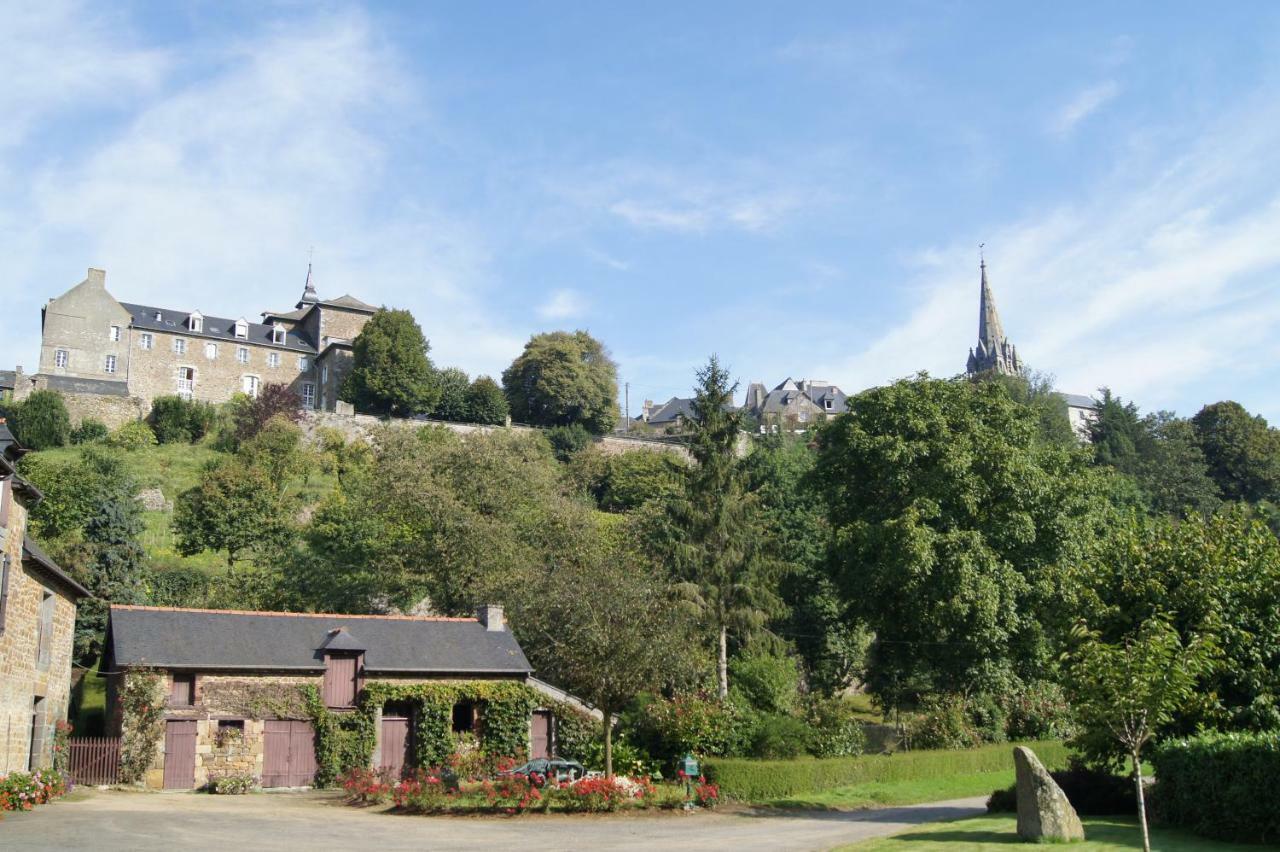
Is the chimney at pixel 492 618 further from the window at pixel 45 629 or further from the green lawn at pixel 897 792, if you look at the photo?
the window at pixel 45 629

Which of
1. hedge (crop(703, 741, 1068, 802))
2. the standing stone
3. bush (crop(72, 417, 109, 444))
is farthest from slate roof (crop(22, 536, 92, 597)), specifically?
bush (crop(72, 417, 109, 444))

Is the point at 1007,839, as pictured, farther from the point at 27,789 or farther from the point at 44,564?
the point at 44,564

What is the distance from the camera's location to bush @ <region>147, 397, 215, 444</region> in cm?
6712

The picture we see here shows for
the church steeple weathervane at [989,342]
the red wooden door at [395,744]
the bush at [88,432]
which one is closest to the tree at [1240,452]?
the church steeple weathervane at [989,342]

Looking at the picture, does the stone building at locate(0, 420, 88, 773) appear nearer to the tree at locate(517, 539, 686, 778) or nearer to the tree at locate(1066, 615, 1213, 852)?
the tree at locate(517, 539, 686, 778)

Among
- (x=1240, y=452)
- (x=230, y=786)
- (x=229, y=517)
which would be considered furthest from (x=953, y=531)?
(x=1240, y=452)

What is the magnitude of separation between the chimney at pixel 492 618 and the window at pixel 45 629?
42.5ft

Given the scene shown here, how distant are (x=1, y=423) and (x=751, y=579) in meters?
24.7

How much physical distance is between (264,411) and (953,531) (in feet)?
152

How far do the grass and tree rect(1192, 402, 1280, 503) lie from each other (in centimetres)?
6858

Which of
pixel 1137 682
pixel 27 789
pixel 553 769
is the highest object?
pixel 1137 682

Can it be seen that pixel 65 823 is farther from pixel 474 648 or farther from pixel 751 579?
pixel 751 579

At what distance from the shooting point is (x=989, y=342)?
11612 centimetres

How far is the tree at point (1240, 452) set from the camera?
7838cm
